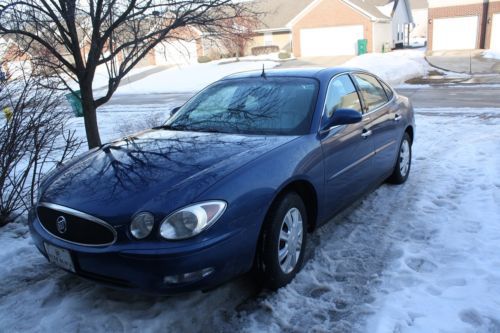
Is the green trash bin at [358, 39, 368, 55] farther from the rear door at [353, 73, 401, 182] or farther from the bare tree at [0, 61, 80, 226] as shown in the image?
the bare tree at [0, 61, 80, 226]

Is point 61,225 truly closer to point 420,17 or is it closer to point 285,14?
point 285,14

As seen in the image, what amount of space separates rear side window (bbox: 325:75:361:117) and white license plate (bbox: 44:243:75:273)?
231 cm

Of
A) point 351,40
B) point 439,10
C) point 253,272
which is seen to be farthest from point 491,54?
point 253,272

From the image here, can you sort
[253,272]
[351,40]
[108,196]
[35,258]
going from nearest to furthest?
[108,196] → [253,272] → [35,258] → [351,40]

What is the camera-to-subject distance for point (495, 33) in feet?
101

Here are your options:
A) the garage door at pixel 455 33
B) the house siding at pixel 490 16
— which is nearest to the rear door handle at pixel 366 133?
the house siding at pixel 490 16

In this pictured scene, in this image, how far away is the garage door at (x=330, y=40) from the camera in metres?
37.5

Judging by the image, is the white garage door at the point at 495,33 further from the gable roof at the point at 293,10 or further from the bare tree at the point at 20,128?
the bare tree at the point at 20,128

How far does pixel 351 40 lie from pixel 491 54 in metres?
11.9

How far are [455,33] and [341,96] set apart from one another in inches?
1266

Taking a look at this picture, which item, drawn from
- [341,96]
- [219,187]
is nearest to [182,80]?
[341,96]

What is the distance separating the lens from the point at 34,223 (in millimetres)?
3330

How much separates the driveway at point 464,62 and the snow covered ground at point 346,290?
787 inches

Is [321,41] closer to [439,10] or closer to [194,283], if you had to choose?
[439,10]
